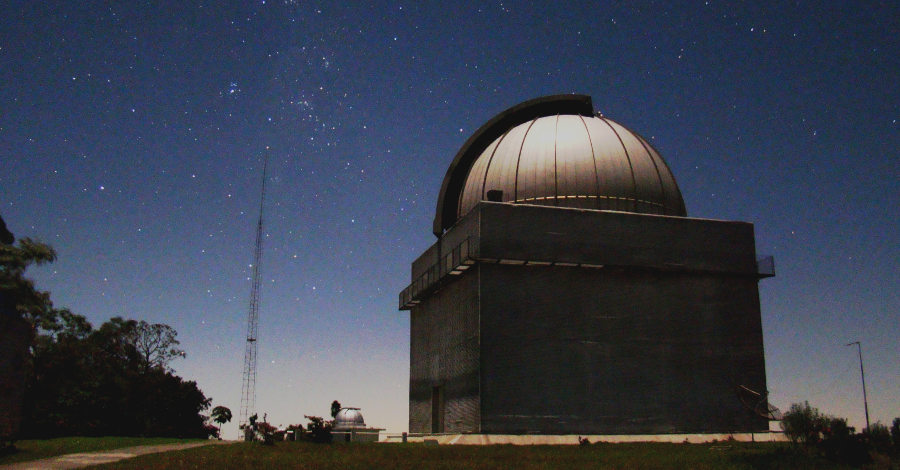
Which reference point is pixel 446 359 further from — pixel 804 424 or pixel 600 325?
pixel 804 424

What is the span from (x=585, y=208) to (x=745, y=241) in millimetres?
6898

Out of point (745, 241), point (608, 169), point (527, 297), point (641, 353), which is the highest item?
point (608, 169)

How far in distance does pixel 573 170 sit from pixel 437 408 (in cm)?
1176

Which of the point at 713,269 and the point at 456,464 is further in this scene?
the point at 713,269

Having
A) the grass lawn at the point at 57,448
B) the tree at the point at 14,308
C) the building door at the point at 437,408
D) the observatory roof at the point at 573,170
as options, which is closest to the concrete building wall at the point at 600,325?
the building door at the point at 437,408

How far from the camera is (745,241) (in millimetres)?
32312

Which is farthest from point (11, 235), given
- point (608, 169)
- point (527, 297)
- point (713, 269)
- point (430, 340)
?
point (713, 269)

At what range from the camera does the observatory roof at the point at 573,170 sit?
31891 millimetres

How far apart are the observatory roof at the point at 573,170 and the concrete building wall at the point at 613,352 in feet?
11.2

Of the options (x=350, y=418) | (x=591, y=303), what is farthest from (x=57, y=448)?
(x=350, y=418)

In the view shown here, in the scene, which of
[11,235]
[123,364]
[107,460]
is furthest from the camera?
[123,364]

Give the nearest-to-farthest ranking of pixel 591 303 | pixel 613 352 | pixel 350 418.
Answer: pixel 613 352
pixel 591 303
pixel 350 418

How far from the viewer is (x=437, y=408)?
33.8 meters

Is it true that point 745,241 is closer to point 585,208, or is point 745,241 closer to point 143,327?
point 585,208
